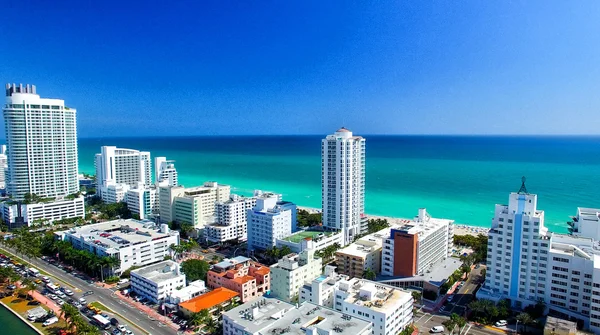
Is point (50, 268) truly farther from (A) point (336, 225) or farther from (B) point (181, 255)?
(A) point (336, 225)

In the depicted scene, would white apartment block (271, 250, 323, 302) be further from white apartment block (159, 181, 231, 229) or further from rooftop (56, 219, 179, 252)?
white apartment block (159, 181, 231, 229)

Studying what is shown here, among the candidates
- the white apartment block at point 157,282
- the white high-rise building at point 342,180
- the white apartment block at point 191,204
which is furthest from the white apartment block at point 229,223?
the white apartment block at point 157,282

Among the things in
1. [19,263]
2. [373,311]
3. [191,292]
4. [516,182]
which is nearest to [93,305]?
[191,292]

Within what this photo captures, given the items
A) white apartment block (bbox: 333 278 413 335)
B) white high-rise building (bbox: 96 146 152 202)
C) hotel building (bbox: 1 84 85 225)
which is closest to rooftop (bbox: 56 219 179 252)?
hotel building (bbox: 1 84 85 225)

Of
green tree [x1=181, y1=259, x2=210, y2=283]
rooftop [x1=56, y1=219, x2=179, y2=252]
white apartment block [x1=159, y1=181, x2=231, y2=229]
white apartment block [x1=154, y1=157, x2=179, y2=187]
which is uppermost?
white apartment block [x1=154, y1=157, x2=179, y2=187]

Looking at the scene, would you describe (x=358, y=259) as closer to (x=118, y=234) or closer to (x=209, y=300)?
(x=209, y=300)

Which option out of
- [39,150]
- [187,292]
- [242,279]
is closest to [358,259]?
[242,279]
